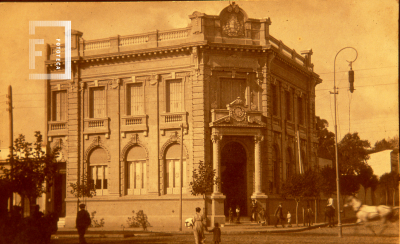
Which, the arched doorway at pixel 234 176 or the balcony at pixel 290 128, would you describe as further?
the balcony at pixel 290 128

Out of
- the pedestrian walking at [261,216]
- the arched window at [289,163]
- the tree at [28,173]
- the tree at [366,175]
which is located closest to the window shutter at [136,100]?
the pedestrian walking at [261,216]

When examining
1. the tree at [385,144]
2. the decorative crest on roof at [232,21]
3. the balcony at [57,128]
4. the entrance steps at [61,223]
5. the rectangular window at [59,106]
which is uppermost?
the decorative crest on roof at [232,21]

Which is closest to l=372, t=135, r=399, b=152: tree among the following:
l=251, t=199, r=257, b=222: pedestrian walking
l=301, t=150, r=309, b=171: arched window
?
l=301, t=150, r=309, b=171: arched window

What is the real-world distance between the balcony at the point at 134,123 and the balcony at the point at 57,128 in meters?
4.74

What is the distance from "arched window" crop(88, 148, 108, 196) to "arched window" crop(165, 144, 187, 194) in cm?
477

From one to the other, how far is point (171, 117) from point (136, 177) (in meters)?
5.00

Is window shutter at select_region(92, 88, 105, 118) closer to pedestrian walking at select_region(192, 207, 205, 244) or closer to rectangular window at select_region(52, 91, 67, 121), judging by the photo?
rectangular window at select_region(52, 91, 67, 121)

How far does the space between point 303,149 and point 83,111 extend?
59.8 feet

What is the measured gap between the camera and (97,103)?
142 ft

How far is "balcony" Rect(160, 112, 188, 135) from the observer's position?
40062 mm

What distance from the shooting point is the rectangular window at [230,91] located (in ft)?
133

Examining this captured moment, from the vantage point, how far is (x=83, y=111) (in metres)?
43.2

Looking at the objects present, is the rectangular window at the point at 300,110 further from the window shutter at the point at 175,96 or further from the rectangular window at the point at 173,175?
the rectangular window at the point at 173,175

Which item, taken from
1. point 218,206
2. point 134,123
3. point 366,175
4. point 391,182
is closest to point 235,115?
point 218,206
